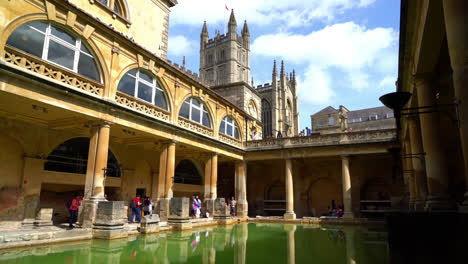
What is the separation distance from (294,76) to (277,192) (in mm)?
53762

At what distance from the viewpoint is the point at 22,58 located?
35.3 ft

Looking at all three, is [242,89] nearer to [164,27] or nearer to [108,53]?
[164,27]

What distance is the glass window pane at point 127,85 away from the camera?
48.7ft

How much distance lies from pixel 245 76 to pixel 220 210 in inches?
2207

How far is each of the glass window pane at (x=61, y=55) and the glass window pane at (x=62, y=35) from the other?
349 millimetres

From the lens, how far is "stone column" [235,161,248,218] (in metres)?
23.8

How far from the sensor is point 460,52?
4.99m

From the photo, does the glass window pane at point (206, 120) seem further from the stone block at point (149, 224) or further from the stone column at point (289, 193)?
the stone block at point (149, 224)

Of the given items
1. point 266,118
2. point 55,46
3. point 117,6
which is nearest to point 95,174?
point 55,46

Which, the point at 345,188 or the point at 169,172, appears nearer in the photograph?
the point at 169,172

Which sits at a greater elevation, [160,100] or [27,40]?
[27,40]

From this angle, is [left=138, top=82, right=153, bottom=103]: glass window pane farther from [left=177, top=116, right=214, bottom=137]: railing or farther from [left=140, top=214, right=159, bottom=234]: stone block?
[left=140, top=214, right=159, bottom=234]: stone block

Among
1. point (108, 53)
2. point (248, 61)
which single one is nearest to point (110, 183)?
point (108, 53)

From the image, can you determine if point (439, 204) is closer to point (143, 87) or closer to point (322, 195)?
point (143, 87)
